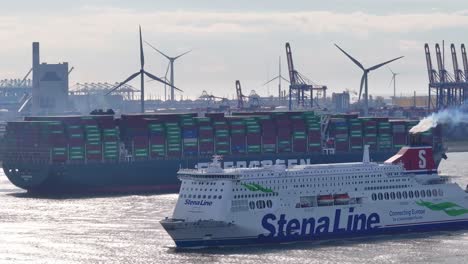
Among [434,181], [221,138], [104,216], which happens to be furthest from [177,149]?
[434,181]

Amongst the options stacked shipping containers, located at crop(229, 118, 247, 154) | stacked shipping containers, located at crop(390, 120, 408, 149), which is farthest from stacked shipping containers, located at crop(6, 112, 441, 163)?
stacked shipping containers, located at crop(390, 120, 408, 149)

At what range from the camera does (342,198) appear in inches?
2611

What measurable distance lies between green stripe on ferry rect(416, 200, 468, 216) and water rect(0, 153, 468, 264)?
1311mm

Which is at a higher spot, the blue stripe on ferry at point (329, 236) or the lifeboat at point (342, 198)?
the lifeboat at point (342, 198)

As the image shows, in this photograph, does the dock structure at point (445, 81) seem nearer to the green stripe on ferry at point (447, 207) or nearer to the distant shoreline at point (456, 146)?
the distant shoreline at point (456, 146)

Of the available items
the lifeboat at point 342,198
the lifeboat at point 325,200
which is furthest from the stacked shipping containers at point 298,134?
the lifeboat at point 325,200

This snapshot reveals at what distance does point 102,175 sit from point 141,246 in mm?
41269

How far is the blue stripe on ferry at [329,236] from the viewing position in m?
62.1

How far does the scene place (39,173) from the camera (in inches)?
4048

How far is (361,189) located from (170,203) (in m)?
22.3

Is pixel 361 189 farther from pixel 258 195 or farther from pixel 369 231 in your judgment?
pixel 258 195

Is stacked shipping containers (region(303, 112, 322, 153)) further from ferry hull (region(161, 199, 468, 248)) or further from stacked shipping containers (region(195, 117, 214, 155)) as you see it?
ferry hull (region(161, 199, 468, 248))

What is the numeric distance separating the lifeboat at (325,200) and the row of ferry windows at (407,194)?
9.58ft

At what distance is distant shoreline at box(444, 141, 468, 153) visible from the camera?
166875 millimetres
